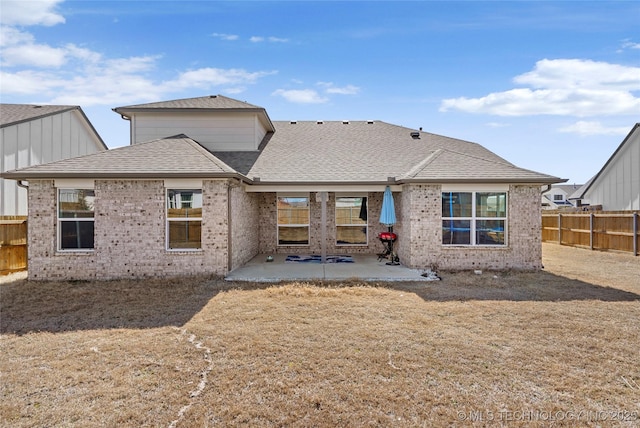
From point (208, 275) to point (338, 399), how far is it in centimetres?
691

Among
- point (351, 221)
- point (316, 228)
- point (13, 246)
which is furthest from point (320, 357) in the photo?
point (13, 246)

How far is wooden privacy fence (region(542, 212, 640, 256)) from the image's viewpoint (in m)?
14.3

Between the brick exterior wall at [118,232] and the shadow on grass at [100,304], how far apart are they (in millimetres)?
473

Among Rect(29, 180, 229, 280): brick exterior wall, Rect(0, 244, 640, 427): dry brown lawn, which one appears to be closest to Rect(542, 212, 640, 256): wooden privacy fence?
Rect(0, 244, 640, 427): dry brown lawn

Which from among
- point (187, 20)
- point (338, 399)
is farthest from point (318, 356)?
point (187, 20)

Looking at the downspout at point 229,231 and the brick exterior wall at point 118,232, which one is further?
the downspout at point 229,231

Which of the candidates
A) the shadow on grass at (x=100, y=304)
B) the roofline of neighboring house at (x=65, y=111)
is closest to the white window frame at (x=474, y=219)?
the shadow on grass at (x=100, y=304)

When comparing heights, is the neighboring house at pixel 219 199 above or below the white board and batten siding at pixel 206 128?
below

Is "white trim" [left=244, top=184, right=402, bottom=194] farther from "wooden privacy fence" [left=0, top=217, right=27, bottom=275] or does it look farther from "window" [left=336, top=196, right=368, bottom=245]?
"wooden privacy fence" [left=0, top=217, right=27, bottom=275]

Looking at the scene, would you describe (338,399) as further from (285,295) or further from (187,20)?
(187,20)

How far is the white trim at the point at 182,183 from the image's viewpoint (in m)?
9.58

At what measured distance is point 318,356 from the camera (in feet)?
15.4

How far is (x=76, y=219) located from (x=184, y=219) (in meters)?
3.12

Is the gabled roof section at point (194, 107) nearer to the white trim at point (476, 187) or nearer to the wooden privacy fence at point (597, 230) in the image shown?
the white trim at point (476, 187)
